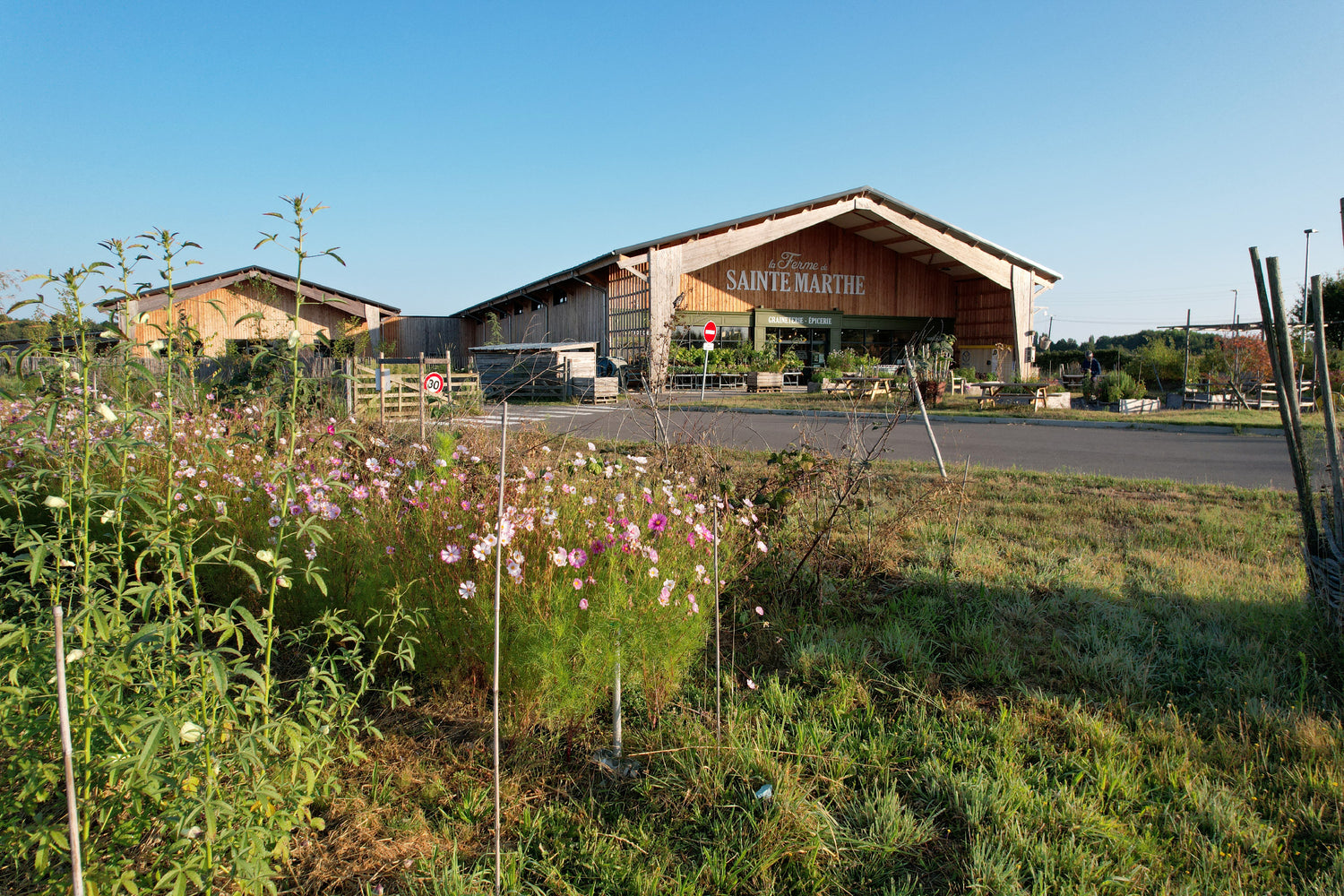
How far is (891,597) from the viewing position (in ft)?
12.5

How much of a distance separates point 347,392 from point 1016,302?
25196 mm

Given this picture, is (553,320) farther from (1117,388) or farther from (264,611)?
(264,611)

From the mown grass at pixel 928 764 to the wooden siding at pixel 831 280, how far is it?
2573 centimetres

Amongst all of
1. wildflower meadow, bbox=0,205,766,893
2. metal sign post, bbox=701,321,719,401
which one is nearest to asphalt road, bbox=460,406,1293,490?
metal sign post, bbox=701,321,719,401

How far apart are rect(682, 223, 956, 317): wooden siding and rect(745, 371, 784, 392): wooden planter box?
4017 mm

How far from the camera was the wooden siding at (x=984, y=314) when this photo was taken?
30.7 metres

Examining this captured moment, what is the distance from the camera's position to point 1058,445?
10.9 metres

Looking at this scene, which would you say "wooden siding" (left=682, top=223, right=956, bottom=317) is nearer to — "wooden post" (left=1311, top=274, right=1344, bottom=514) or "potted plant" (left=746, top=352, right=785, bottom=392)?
"potted plant" (left=746, top=352, right=785, bottom=392)

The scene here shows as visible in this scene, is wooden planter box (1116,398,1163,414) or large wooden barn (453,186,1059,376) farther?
large wooden barn (453,186,1059,376)

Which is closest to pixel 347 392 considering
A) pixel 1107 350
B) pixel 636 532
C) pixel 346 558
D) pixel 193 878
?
pixel 346 558

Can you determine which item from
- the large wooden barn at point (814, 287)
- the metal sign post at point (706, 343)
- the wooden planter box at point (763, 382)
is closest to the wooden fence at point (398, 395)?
the metal sign post at point (706, 343)

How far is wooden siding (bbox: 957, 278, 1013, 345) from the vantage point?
30734mm

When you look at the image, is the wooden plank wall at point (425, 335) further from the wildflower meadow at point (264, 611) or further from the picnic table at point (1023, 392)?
the wildflower meadow at point (264, 611)

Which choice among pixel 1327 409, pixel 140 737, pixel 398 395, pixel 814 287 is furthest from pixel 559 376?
pixel 140 737
